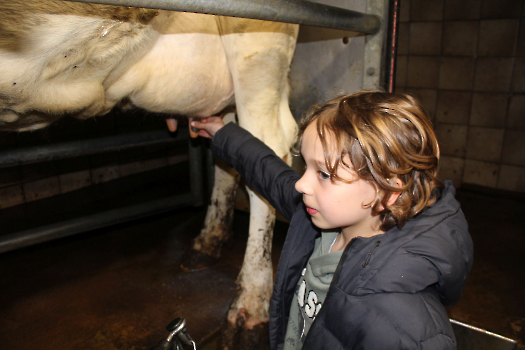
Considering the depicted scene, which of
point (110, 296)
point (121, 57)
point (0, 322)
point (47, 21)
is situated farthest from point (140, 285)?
point (47, 21)

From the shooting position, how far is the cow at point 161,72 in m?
0.78

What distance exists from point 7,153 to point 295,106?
3.38 ft

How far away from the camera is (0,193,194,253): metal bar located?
4.30 feet

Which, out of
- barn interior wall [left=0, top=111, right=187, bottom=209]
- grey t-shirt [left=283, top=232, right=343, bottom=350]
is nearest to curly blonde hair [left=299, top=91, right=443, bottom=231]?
grey t-shirt [left=283, top=232, right=343, bottom=350]

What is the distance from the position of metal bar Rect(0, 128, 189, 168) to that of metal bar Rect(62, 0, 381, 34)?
2.93ft

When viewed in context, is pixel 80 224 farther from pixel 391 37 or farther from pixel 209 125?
pixel 391 37

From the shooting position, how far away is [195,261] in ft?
5.39

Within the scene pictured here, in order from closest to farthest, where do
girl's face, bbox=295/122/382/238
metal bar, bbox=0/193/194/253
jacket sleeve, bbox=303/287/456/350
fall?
jacket sleeve, bbox=303/287/456/350
girl's face, bbox=295/122/382/238
metal bar, bbox=0/193/194/253

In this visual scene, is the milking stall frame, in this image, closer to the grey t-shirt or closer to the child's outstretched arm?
the child's outstretched arm

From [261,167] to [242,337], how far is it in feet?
1.91

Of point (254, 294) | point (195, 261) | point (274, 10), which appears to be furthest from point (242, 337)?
point (274, 10)

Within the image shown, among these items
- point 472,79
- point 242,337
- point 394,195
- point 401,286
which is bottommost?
point 242,337

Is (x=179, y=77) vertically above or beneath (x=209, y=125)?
above

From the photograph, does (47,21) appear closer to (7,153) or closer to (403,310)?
(7,153)
